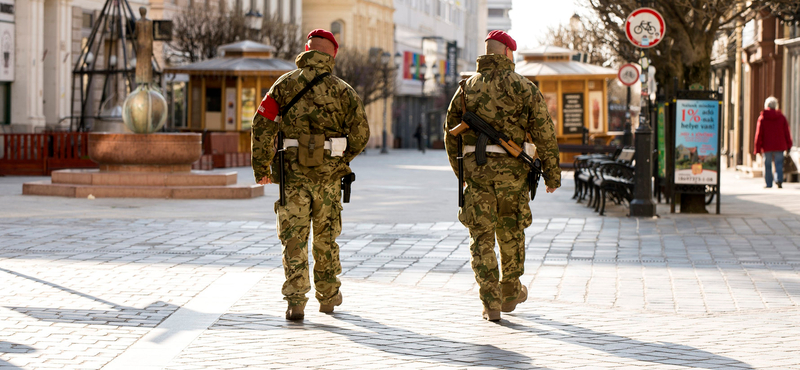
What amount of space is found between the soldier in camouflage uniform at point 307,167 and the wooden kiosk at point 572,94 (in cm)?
2427

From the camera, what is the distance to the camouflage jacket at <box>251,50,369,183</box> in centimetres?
728

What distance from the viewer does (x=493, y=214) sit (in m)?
7.33

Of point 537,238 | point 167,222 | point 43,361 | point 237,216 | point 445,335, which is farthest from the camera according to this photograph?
point 237,216

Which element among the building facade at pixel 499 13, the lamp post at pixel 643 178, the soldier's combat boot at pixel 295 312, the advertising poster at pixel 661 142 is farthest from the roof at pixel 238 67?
the building facade at pixel 499 13

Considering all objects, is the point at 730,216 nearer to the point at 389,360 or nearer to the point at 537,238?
the point at 537,238

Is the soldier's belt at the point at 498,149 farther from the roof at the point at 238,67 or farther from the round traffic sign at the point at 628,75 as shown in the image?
the roof at the point at 238,67

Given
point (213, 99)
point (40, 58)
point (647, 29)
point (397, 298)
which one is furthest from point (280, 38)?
point (397, 298)

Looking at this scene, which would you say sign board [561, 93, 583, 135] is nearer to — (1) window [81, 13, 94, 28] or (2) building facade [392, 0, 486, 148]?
(1) window [81, 13, 94, 28]

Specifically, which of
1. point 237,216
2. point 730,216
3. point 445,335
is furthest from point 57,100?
point 445,335

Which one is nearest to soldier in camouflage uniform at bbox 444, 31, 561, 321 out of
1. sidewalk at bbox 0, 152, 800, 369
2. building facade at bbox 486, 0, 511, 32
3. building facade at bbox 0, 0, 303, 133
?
sidewalk at bbox 0, 152, 800, 369

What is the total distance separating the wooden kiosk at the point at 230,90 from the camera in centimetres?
3462

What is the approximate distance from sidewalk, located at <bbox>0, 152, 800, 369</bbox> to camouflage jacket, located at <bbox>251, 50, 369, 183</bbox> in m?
0.88

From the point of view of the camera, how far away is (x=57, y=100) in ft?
116

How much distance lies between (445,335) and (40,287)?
3.10 meters
